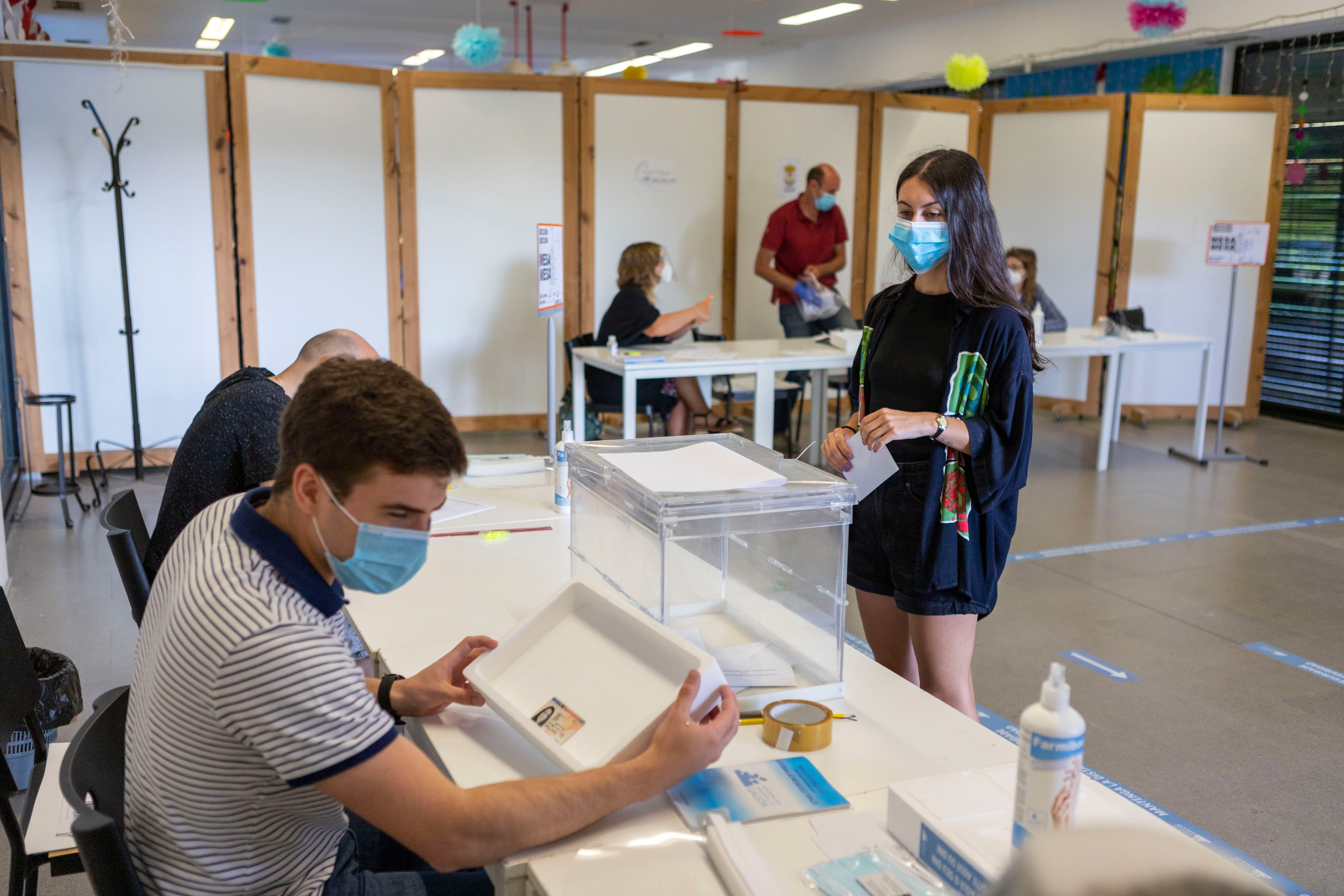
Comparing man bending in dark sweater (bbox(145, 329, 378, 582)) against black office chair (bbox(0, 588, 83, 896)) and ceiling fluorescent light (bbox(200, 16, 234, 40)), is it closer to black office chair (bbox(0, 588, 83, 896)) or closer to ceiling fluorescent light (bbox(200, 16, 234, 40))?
black office chair (bbox(0, 588, 83, 896))

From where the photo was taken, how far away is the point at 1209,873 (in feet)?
1.73

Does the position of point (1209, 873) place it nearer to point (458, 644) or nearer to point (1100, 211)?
point (458, 644)

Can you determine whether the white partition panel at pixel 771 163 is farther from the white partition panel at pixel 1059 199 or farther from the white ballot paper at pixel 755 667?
the white ballot paper at pixel 755 667

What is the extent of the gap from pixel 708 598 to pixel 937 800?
0.74 meters

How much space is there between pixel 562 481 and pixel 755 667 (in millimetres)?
1088

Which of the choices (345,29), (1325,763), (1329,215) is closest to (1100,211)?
(1329,215)

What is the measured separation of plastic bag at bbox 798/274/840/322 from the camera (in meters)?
6.53

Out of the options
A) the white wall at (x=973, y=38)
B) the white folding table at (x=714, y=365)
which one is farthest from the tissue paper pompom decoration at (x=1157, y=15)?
the white folding table at (x=714, y=365)

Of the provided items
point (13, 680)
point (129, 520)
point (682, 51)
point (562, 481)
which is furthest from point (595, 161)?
point (682, 51)

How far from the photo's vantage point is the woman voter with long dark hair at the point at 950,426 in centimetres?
196

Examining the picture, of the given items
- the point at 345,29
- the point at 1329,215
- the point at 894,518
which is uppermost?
the point at 345,29

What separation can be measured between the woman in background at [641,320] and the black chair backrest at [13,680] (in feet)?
12.5

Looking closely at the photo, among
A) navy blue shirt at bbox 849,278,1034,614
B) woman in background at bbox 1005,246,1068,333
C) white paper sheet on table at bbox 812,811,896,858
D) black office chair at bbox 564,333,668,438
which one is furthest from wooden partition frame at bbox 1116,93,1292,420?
white paper sheet on table at bbox 812,811,896,858

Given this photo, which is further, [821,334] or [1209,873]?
[821,334]
